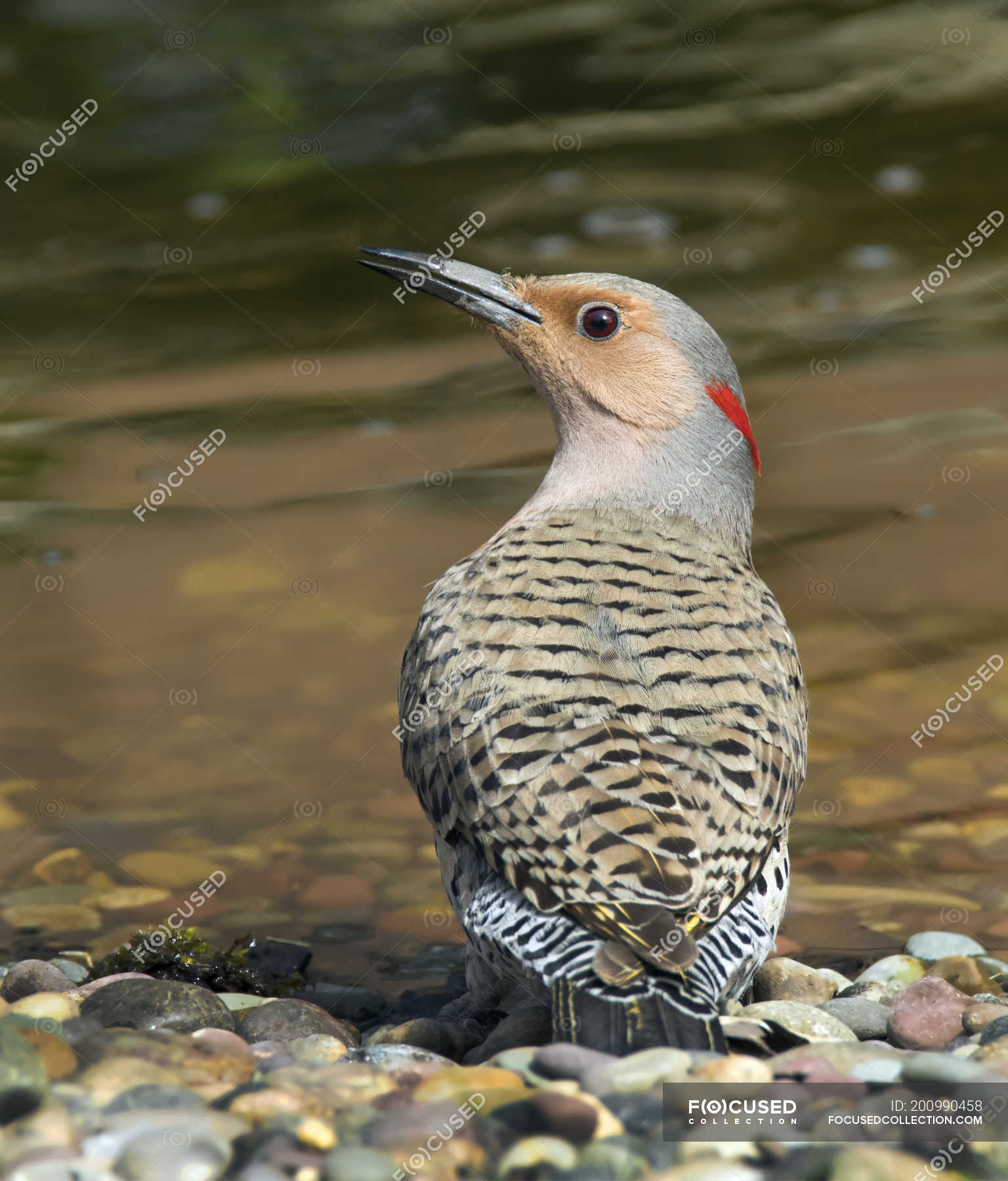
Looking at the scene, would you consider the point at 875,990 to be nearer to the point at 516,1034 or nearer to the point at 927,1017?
the point at 927,1017

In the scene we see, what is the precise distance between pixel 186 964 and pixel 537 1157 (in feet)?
10.5

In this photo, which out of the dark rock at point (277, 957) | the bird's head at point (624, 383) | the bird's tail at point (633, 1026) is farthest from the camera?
the dark rock at point (277, 957)

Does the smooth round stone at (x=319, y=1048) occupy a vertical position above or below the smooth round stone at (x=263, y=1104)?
above

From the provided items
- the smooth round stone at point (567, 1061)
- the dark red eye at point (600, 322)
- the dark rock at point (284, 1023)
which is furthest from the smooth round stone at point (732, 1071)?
the dark red eye at point (600, 322)

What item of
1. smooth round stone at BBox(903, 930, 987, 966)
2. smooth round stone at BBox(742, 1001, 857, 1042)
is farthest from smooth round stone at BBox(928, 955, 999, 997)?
smooth round stone at BBox(742, 1001, 857, 1042)

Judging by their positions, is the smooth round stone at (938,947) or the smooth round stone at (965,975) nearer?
the smooth round stone at (965,975)

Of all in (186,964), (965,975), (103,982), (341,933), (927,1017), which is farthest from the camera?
(341,933)

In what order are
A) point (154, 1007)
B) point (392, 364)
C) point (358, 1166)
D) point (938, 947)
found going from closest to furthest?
point (358, 1166)
point (154, 1007)
point (938, 947)
point (392, 364)

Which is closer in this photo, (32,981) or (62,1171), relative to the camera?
(62,1171)

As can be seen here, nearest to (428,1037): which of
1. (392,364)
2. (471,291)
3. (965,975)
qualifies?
(965,975)

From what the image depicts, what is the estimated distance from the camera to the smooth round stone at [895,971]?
6008 millimetres

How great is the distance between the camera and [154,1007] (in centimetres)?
493

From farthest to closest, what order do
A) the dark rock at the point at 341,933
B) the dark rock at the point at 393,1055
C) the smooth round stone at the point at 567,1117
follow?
the dark rock at the point at 341,933 < the dark rock at the point at 393,1055 < the smooth round stone at the point at 567,1117

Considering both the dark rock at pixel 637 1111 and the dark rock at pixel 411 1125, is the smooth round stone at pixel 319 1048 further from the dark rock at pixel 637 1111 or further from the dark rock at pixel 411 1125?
the dark rock at pixel 637 1111
